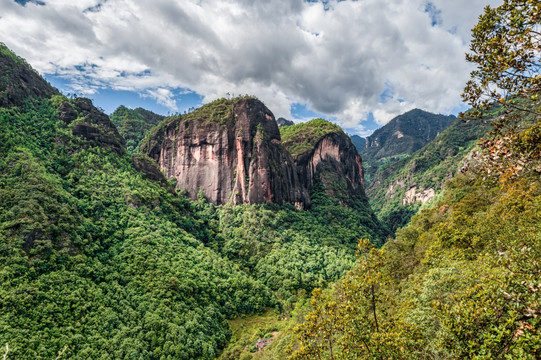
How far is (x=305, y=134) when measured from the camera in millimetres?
109062

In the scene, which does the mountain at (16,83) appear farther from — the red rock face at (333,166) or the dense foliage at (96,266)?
the red rock face at (333,166)

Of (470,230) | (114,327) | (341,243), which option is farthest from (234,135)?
(470,230)

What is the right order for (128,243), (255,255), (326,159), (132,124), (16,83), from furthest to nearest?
(132,124) < (326,159) < (16,83) < (255,255) < (128,243)

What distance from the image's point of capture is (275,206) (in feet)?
250

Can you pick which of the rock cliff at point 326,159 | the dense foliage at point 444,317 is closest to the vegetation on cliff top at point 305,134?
the rock cliff at point 326,159

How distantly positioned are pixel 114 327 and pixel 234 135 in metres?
57.0

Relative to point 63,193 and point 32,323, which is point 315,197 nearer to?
point 63,193

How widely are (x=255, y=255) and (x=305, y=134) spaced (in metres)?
60.0

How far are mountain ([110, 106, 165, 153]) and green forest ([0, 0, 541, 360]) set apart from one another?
122 feet

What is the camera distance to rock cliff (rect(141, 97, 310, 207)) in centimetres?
7719

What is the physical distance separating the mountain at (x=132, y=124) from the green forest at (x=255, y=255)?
122 feet

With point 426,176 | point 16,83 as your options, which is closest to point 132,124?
point 16,83

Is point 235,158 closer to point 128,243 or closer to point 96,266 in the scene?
point 128,243

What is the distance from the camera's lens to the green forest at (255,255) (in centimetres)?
668
